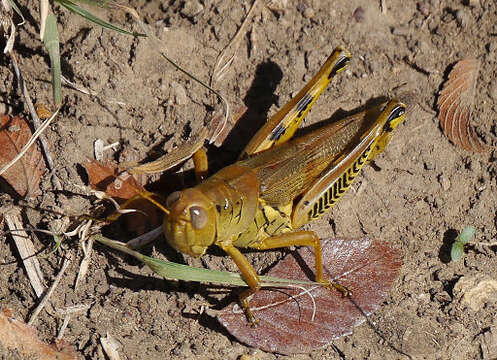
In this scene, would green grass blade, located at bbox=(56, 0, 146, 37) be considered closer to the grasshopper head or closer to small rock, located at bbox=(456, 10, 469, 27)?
the grasshopper head

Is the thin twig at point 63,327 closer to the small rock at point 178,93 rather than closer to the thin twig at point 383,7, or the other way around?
the small rock at point 178,93

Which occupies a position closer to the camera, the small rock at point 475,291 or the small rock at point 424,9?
the small rock at point 475,291

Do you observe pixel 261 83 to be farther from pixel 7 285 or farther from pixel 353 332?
pixel 7 285

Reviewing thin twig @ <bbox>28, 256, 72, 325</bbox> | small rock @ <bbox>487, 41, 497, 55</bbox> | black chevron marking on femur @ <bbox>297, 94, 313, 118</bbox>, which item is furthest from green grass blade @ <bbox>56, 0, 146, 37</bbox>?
small rock @ <bbox>487, 41, 497, 55</bbox>

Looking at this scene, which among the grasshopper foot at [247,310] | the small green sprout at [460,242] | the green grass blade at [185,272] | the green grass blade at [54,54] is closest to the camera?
the green grass blade at [185,272]

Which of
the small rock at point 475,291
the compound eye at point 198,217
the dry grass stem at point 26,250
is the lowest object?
the dry grass stem at point 26,250

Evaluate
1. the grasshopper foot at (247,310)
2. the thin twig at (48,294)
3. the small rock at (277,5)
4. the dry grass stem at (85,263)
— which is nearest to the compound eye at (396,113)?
the small rock at (277,5)
